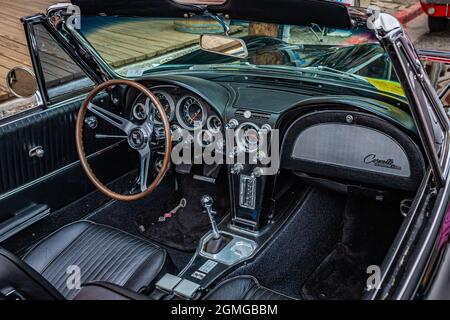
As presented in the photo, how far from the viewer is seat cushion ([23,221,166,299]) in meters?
2.65

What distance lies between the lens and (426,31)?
31.0 feet

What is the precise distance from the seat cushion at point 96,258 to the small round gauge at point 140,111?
2.31 feet

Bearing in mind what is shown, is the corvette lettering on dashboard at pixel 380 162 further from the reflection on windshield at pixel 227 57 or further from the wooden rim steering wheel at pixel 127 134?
the wooden rim steering wheel at pixel 127 134

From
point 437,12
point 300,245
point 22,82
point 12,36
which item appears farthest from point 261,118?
point 437,12

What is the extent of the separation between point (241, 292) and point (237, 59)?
53.5 inches

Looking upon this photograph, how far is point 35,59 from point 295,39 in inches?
60.0

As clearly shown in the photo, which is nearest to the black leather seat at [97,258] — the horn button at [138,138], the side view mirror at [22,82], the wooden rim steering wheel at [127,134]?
the wooden rim steering wheel at [127,134]

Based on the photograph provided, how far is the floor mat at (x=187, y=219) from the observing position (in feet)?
11.4

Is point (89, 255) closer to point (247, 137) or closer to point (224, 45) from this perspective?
point (247, 137)

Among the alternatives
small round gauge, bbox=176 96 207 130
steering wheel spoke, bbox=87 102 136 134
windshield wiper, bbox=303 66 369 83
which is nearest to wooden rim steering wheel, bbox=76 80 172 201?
steering wheel spoke, bbox=87 102 136 134

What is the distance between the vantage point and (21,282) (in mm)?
1751
